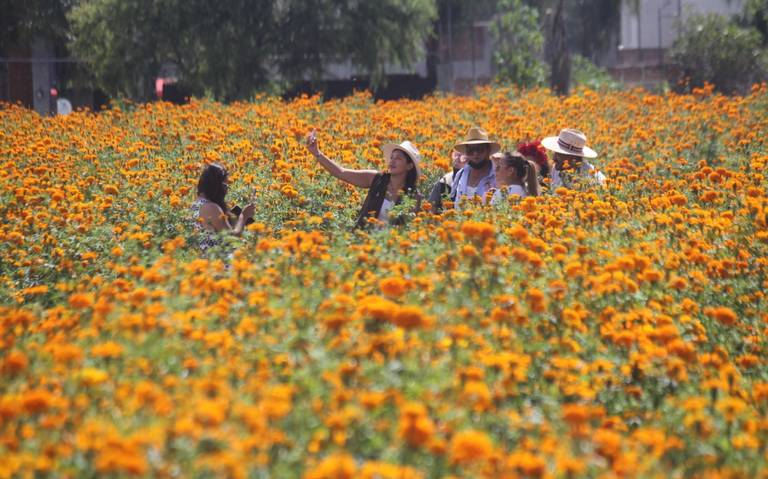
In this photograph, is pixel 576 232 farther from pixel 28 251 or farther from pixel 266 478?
pixel 28 251

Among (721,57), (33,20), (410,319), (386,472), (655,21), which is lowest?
(386,472)

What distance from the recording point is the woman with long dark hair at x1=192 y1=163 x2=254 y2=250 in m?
7.48

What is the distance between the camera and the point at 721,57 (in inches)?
1260

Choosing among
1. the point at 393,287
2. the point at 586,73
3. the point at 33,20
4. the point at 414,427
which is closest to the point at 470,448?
the point at 414,427

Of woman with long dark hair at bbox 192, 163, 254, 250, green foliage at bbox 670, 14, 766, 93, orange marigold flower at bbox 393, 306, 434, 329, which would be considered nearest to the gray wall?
green foliage at bbox 670, 14, 766, 93

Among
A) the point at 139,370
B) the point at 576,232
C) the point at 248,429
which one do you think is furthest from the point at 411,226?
the point at 248,429

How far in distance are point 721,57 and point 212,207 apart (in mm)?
26702

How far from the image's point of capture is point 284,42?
25484 mm

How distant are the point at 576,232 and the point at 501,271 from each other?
0.96 m

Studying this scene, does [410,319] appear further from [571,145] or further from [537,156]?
[571,145]

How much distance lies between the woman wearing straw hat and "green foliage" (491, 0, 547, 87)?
24.5 metres

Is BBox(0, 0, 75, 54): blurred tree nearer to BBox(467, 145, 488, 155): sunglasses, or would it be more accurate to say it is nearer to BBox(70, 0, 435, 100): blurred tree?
BBox(70, 0, 435, 100): blurred tree

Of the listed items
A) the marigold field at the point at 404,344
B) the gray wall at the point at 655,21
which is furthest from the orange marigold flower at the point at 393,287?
the gray wall at the point at 655,21

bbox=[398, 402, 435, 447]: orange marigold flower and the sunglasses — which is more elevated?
the sunglasses
